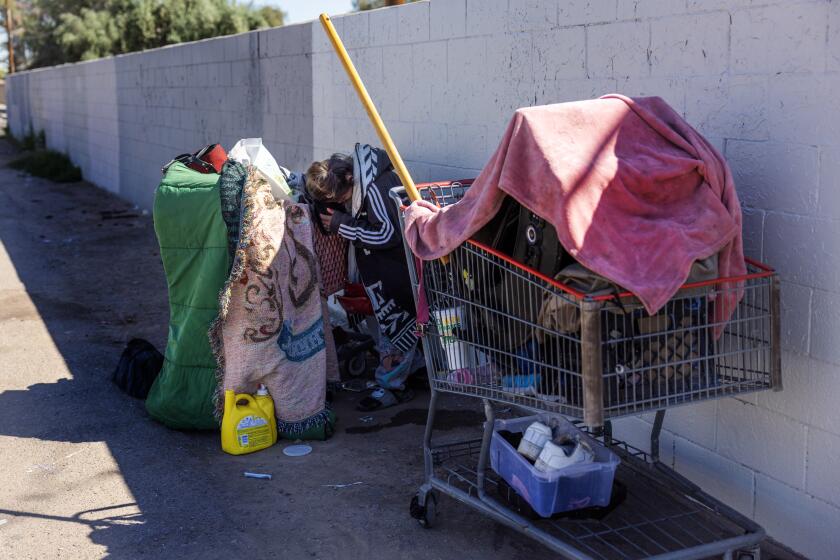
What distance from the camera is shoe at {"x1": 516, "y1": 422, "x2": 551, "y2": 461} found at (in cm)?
379

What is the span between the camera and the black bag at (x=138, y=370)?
5859 mm

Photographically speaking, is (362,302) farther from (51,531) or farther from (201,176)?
(51,531)

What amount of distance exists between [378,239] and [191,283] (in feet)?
3.62

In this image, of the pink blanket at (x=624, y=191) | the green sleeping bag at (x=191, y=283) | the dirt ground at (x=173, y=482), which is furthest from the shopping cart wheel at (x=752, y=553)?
the green sleeping bag at (x=191, y=283)

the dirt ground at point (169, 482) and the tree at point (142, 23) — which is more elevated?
the tree at point (142, 23)

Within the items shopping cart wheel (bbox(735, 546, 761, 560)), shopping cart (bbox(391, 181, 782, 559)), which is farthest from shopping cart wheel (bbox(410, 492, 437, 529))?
shopping cart wheel (bbox(735, 546, 761, 560))

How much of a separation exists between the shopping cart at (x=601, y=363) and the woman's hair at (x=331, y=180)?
1.82 meters

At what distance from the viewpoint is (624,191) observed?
3.29 m

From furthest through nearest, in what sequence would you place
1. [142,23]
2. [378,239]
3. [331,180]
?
[142,23]
[331,180]
[378,239]

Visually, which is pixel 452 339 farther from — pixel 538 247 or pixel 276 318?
pixel 276 318

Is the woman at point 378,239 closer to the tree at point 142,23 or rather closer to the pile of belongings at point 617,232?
the pile of belongings at point 617,232

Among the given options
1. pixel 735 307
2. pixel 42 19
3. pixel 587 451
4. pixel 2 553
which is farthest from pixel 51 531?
pixel 42 19

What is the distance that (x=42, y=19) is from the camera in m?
38.0

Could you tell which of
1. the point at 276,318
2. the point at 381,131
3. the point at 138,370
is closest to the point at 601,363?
the point at 381,131
